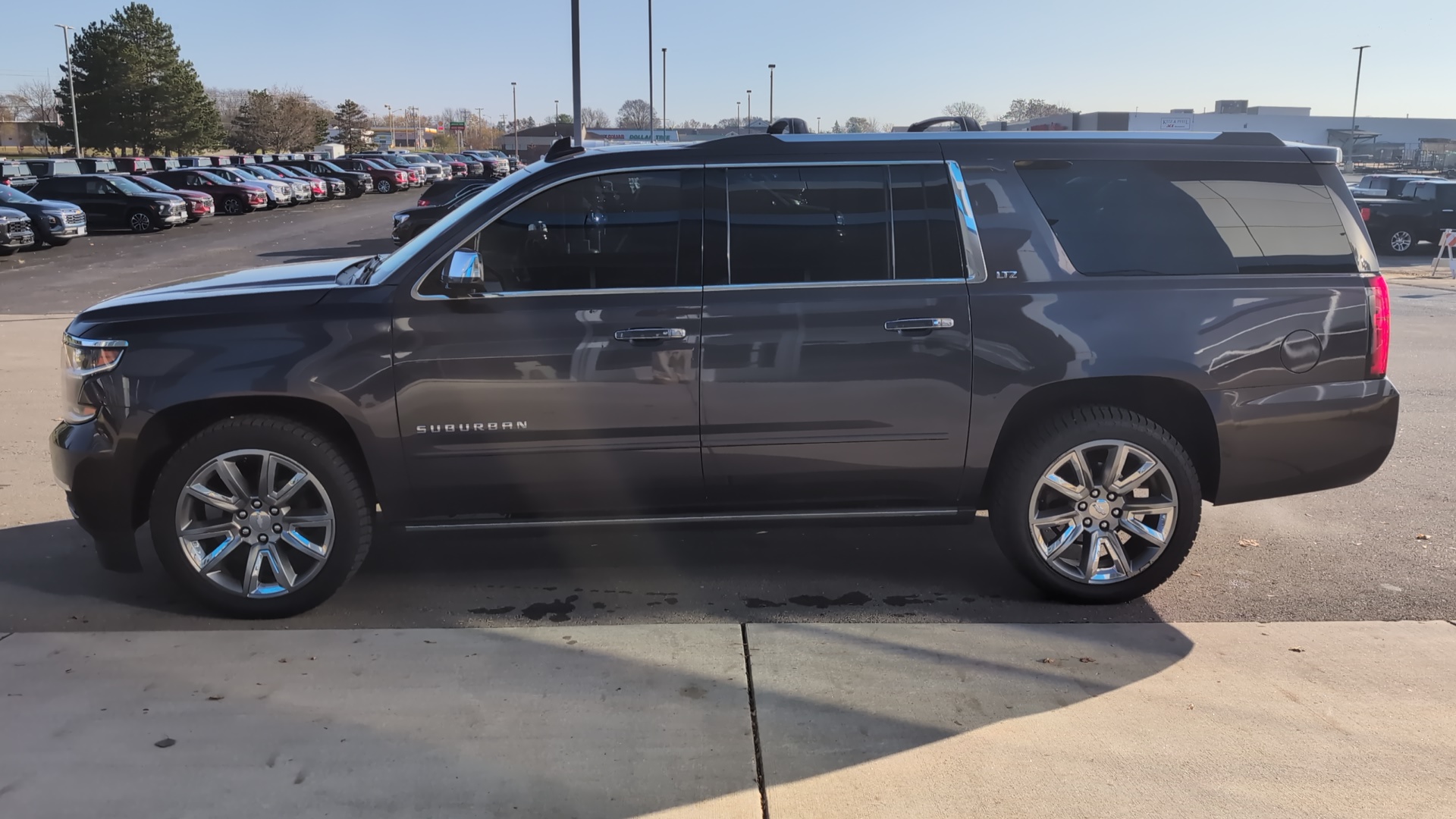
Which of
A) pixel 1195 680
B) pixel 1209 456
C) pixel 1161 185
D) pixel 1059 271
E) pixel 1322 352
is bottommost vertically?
pixel 1195 680

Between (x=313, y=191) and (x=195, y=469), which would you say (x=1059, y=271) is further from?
(x=313, y=191)

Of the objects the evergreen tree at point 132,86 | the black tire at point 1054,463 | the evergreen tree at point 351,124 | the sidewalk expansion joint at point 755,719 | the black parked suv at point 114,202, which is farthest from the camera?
the evergreen tree at point 351,124

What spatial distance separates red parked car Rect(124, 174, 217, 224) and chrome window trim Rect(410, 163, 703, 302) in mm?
30239

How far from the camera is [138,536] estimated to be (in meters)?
5.38

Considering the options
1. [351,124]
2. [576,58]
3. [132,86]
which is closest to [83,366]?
[576,58]

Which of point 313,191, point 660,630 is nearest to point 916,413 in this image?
point 660,630

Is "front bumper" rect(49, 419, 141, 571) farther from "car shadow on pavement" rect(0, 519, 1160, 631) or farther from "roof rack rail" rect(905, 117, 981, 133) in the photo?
"roof rack rail" rect(905, 117, 981, 133)

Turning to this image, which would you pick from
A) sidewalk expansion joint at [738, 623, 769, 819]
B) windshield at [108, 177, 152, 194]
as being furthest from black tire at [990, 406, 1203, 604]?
windshield at [108, 177, 152, 194]

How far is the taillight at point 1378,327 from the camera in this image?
436 cm

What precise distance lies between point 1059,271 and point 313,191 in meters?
42.6

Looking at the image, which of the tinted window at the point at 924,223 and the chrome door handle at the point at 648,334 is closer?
the chrome door handle at the point at 648,334

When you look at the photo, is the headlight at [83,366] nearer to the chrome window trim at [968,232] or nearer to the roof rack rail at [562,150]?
the roof rack rail at [562,150]

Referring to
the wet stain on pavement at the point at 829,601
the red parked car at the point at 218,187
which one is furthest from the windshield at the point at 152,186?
the wet stain on pavement at the point at 829,601

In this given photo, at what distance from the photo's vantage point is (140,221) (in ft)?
94.1
